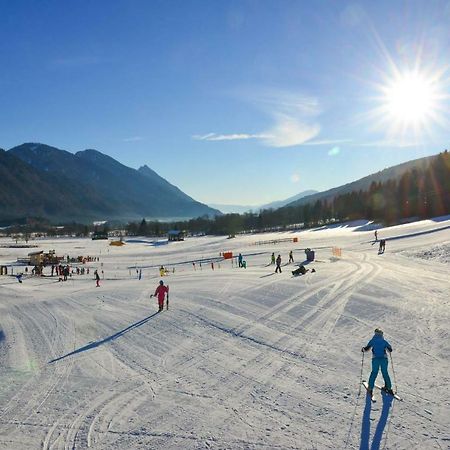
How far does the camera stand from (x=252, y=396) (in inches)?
357

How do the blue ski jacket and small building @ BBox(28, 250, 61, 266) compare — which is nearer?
the blue ski jacket

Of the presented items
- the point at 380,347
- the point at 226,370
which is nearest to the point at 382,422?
the point at 380,347

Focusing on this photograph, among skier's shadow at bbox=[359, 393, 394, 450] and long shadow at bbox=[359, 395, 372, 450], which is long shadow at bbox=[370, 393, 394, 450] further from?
long shadow at bbox=[359, 395, 372, 450]

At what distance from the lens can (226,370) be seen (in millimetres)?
10586

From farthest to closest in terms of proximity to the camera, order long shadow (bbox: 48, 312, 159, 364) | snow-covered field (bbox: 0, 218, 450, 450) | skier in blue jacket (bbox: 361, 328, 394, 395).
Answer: long shadow (bbox: 48, 312, 159, 364)
skier in blue jacket (bbox: 361, 328, 394, 395)
snow-covered field (bbox: 0, 218, 450, 450)

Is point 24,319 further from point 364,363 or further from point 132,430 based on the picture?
point 364,363

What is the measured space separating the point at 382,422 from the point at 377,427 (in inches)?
9.4

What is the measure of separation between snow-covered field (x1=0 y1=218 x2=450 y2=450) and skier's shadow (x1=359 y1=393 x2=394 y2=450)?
0.10ft

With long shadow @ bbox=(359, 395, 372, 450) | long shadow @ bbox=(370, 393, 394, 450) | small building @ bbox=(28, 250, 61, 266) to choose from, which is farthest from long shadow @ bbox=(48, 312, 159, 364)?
small building @ bbox=(28, 250, 61, 266)

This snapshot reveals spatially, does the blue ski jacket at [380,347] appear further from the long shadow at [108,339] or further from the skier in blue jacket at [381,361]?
the long shadow at [108,339]

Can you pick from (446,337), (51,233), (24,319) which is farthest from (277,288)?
(51,233)

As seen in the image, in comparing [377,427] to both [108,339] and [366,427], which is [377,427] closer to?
[366,427]

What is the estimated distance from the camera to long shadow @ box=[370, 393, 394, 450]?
7141 mm

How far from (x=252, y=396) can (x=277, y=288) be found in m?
11.4
